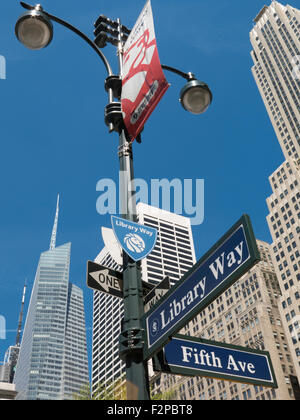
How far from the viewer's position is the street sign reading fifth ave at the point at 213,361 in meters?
4.97

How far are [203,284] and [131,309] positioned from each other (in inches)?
46.3

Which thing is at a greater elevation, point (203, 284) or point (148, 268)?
point (148, 268)

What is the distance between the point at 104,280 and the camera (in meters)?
5.73

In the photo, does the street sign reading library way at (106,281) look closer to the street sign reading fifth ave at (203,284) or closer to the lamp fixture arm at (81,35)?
the street sign reading fifth ave at (203,284)

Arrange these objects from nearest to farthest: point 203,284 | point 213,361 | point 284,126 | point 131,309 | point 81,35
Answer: point 203,284 → point 213,361 → point 131,309 → point 81,35 → point 284,126

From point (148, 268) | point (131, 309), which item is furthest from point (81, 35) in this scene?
point (148, 268)

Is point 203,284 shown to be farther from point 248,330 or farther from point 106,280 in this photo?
point 248,330

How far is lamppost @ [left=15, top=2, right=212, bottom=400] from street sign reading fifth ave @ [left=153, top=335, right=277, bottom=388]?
0.98 ft

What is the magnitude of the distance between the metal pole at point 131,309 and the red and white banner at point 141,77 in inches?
20.8

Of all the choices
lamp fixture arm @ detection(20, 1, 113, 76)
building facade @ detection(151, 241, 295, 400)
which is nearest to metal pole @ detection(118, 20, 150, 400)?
lamp fixture arm @ detection(20, 1, 113, 76)

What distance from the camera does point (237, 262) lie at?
4312 mm

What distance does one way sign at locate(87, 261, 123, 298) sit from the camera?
18.5 feet

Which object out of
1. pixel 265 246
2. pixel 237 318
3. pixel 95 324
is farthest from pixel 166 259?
pixel 237 318
